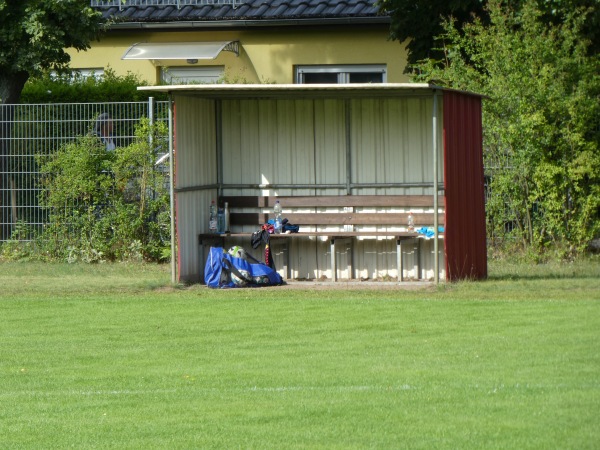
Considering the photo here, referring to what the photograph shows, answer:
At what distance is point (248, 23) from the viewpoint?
2673 cm

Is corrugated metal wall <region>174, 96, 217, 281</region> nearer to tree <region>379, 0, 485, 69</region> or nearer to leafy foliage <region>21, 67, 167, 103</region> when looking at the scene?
leafy foliage <region>21, 67, 167, 103</region>

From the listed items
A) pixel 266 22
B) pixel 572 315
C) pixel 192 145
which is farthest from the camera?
pixel 266 22

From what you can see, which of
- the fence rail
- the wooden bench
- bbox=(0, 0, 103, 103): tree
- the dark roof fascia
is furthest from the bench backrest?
the dark roof fascia

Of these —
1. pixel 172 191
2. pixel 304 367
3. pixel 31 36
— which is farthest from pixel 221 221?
pixel 304 367

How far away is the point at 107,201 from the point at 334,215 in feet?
14.2

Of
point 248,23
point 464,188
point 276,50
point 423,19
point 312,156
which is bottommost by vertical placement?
point 464,188

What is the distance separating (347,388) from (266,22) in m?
18.1

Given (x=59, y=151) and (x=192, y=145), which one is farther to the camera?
(x=59, y=151)

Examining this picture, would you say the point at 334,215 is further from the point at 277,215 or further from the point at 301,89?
the point at 301,89

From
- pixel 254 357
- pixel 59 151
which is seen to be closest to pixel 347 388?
pixel 254 357

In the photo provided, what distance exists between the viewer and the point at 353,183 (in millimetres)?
18016

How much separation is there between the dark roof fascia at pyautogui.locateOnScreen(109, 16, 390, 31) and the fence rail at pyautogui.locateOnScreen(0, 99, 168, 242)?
5980 millimetres

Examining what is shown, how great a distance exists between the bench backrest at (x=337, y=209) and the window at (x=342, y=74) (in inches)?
355

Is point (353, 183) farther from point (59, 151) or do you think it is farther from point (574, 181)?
point (59, 151)
